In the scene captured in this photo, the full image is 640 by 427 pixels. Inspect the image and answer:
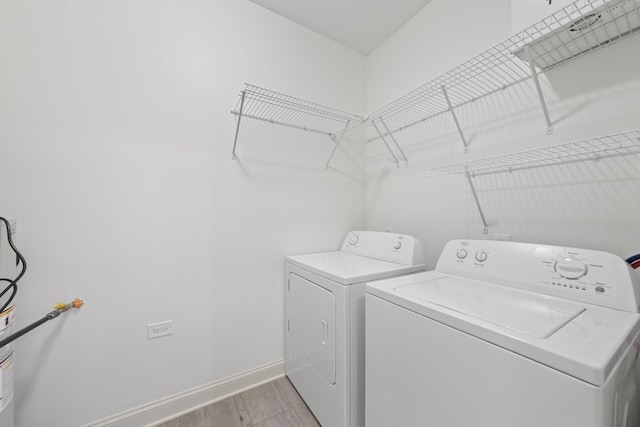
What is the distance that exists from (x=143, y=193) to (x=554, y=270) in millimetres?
2094

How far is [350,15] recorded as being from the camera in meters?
1.97

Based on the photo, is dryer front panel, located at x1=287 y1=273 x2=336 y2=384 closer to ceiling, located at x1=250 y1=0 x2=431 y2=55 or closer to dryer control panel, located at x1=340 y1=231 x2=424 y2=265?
dryer control panel, located at x1=340 y1=231 x2=424 y2=265

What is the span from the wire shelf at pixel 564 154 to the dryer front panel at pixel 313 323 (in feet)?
3.59

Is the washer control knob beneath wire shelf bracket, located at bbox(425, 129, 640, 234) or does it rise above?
beneath

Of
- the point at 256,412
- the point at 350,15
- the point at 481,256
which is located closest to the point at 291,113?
the point at 350,15

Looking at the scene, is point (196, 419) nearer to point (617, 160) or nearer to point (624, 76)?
point (617, 160)

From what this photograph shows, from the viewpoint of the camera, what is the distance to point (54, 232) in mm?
1257

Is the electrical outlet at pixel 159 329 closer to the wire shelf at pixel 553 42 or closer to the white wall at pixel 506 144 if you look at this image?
the white wall at pixel 506 144

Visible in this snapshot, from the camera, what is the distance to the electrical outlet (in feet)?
4.82

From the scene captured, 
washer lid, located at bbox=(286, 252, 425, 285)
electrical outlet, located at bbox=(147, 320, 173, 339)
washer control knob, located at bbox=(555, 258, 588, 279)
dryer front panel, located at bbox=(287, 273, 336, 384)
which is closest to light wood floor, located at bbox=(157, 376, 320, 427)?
dryer front panel, located at bbox=(287, 273, 336, 384)

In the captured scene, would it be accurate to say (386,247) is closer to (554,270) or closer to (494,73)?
(554,270)

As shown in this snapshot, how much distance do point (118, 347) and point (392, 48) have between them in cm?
295

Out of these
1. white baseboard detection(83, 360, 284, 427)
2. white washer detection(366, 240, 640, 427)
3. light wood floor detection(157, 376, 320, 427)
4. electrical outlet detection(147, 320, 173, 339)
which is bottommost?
light wood floor detection(157, 376, 320, 427)

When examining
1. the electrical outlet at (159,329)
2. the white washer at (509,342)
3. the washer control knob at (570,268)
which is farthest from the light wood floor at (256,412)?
the washer control knob at (570,268)
